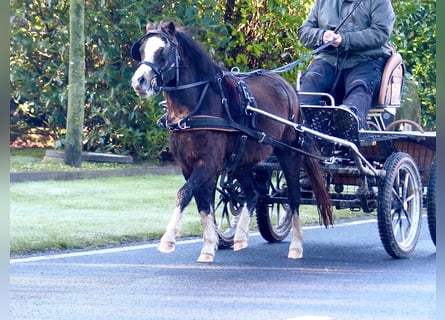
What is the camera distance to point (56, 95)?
16422 mm

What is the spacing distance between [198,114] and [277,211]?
8.08 ft

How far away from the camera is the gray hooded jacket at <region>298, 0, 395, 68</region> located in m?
9.00

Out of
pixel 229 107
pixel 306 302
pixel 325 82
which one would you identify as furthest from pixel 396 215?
pixel 306 302

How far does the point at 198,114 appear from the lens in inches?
298

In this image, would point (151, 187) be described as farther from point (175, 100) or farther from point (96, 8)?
point (175, 100)

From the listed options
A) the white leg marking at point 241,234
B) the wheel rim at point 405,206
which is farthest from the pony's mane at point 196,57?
the wheel rim at point 405,206

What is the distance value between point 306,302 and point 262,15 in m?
11.2

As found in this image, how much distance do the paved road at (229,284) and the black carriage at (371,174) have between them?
0.29 m

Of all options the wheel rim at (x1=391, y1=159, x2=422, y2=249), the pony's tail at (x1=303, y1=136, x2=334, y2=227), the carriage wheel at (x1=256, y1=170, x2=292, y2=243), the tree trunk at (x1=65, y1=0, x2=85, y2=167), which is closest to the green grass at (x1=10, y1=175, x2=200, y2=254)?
the tree trunk at (x1=65, y1=0, x2=85, y2=167)

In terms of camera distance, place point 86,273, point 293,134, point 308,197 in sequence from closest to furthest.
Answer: point 86,273, point 293,134, point 308,197

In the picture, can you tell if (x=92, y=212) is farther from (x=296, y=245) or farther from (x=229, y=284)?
(x=229, y=284)

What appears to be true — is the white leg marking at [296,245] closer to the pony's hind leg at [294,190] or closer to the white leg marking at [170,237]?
the pony's hind leg at [294,190]

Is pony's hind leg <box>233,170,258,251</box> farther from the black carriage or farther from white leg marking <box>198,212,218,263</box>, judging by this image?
white leg marking <box>198,212,218,263</box>

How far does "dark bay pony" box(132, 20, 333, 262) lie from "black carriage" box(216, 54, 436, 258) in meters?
0.44
